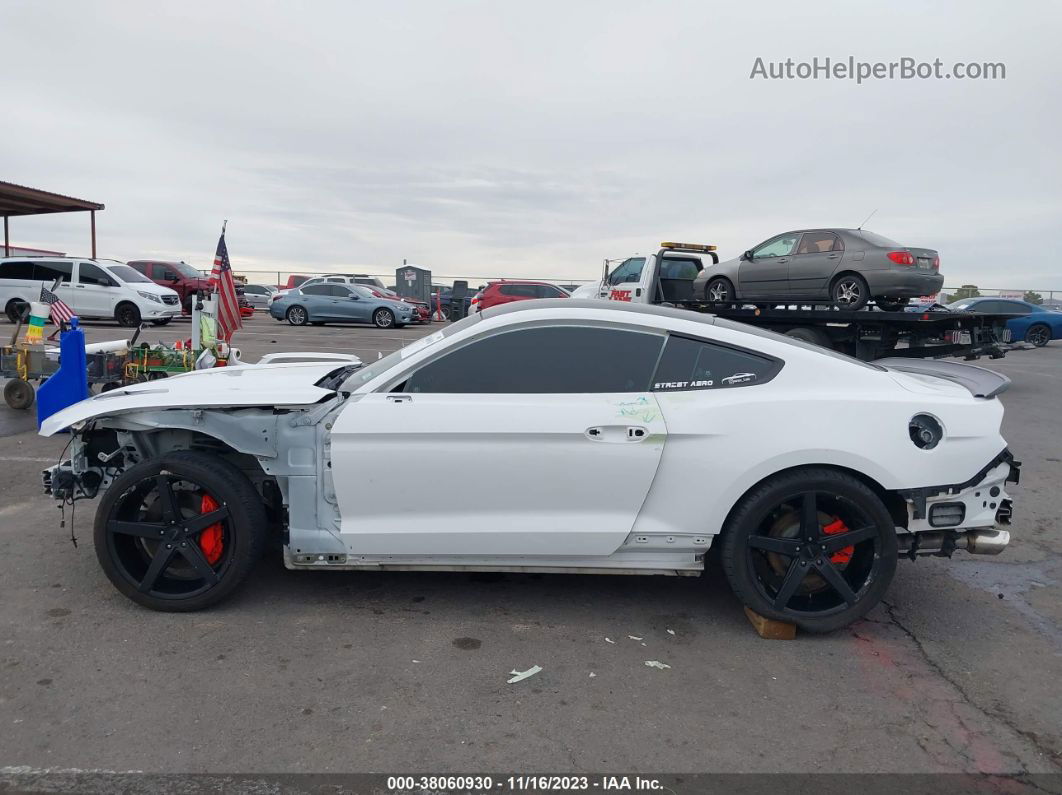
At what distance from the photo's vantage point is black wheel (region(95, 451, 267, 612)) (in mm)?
3746

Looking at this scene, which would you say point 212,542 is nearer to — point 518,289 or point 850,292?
point 850,292

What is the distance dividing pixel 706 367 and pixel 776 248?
10.1 m

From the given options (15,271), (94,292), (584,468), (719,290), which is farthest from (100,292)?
(584,468)

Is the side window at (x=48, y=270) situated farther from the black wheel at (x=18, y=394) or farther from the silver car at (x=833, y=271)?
the silver car at (x=833, y=271)

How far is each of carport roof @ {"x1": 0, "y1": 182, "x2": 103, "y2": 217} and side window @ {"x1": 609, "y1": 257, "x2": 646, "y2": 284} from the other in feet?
53.2

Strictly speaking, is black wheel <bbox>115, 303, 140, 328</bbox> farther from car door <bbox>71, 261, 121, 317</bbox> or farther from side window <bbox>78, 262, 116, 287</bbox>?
side window <bbox>78, 262, 116, 287</bbox>

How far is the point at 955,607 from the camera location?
4.23m

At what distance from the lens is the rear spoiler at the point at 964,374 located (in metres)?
3.96

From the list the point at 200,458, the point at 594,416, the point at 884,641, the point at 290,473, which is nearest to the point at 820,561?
the point at 884,641

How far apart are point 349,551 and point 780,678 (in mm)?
2062

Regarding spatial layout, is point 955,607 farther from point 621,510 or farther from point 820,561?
point 621,510

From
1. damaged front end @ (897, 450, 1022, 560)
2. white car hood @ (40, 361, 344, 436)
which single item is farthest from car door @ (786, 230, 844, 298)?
white car hood @ (40, 361, 344, 436)

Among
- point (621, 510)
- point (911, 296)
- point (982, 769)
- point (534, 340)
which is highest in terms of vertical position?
point (911, 296)

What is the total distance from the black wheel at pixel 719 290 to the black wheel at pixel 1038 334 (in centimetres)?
1365
